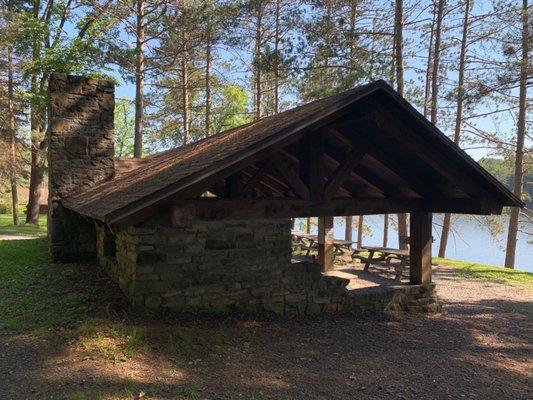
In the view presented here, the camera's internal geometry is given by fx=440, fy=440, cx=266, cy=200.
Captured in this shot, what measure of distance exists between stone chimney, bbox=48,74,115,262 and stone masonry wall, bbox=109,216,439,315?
2.26m

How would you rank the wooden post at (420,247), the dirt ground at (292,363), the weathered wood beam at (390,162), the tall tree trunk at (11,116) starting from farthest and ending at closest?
the tall tree trunk at (11,116) < the wooden post at (420,247) < the weathered wood beam at (390,162) < the dirt ground at (292,363)

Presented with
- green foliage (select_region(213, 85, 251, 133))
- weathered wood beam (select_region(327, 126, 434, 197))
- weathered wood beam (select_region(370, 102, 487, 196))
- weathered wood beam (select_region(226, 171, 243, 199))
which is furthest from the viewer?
green foliage (select_region(213, 85, 251, 133))

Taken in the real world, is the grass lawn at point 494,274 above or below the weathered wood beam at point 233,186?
below

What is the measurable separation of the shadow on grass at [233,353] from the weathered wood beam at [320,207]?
1.59 metres

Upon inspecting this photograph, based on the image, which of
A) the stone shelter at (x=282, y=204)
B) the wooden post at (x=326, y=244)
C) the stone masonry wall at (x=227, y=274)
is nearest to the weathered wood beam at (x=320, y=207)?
the stone shelter at (x=282, y=204)

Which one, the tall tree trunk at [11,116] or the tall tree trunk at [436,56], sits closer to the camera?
the tall tree trunk at [436,56]

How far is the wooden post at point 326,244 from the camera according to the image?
37.5 feet

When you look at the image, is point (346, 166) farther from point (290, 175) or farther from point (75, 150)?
point (75, 150)

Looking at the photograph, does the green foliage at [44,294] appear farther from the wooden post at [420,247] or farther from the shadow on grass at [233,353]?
the wooden post at [420,247]

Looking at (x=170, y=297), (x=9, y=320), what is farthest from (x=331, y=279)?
(x=9, y=320)

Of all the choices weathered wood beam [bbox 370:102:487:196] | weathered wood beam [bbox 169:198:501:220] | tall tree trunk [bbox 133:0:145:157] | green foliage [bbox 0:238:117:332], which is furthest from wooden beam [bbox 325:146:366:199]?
tall tree trunk [bbox 133:0:145:157]

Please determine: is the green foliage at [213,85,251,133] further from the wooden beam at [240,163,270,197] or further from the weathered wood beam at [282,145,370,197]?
the wooden beam at [240,163,270,197]

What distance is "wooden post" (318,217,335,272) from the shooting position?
1142 centimetres

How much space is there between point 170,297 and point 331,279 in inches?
107
